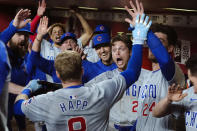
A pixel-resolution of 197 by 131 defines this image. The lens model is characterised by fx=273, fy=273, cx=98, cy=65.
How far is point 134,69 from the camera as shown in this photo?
185 centimetres

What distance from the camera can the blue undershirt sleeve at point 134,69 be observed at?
6.02ft

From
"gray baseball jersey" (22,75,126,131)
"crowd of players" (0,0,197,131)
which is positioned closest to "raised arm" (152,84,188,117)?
"crowd of players" (0,0,197,131)

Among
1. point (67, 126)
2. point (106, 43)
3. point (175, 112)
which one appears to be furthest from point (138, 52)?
point (106, 43)

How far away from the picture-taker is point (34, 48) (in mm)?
2721

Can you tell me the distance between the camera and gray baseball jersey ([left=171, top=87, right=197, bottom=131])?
193 centimetres

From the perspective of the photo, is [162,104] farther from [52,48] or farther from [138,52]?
[52,48]

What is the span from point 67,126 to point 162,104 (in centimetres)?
66

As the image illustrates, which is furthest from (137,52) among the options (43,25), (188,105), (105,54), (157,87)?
(105,54)

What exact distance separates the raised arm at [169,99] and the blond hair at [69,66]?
60 centimetres

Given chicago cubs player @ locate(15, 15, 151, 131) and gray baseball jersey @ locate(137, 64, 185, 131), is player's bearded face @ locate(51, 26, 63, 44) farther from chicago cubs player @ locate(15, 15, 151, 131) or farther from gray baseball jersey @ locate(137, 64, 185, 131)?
chicago cubs player @ locate(15, 15, 151, 131)

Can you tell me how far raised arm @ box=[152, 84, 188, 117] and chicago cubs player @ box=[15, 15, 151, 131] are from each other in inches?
12.1

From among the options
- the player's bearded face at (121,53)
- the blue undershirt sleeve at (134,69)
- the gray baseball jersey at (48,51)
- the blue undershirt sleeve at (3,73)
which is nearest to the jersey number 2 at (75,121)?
the blue undershirt sleeve at (134,69)

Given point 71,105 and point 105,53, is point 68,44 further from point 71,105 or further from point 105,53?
point 71,105

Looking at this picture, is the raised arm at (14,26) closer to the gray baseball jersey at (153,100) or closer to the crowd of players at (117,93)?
the crowd of players at (117,93)
